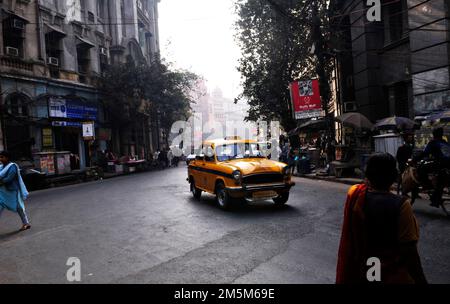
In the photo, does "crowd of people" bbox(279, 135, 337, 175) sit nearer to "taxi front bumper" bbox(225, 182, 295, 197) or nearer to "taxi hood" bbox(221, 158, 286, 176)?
"taxi hood" bbox(221, 158, 286, 176)

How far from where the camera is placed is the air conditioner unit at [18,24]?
68.6 feet

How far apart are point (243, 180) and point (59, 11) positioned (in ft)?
76.0

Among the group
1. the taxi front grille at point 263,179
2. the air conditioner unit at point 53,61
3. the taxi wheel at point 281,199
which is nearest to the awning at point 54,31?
the air conditioner unit at point 53,61

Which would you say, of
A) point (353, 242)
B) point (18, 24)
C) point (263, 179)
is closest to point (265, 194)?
point (263, 179)

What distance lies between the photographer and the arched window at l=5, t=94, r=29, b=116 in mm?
20250

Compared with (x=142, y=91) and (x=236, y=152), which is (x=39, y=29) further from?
(x=236, y=152)

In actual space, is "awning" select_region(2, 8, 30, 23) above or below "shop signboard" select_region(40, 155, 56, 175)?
above

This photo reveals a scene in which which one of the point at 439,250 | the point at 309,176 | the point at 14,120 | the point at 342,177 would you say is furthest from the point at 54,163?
the point at 439,250

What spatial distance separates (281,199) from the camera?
9.32m

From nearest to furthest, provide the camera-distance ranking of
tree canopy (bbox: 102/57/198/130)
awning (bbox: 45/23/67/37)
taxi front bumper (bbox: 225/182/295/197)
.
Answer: taxi front bumper (bbox: 225/182/295/197) → awning (bbox: 45/23/67/37) → tree canopy (bbox: 102/57/198/130)

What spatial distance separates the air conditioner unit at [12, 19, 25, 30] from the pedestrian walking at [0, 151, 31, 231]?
16.7m

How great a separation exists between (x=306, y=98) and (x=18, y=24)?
669 inches

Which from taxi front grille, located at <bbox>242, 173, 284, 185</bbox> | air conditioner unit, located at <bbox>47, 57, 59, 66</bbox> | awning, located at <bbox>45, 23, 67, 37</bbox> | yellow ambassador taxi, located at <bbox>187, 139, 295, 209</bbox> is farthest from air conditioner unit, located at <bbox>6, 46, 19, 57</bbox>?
taxi front grille, located at <bbox>242, 173, 284, 185</bbox>

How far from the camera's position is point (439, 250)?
5.15m
